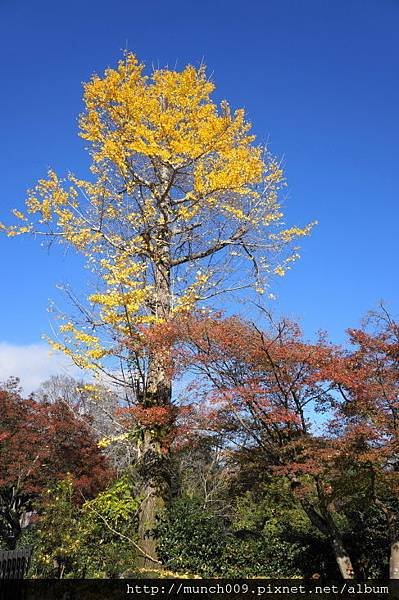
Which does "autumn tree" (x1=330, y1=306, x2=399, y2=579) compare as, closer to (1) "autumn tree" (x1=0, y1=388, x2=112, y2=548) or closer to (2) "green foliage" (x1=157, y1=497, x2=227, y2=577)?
(2) "green foliage" (x1=157, y1=497, x2=227, y2=577)

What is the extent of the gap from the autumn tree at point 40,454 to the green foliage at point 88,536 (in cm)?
375

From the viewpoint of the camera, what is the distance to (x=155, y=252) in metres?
10.5

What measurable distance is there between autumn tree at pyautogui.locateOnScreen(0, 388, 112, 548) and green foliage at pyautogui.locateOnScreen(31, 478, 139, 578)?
375 cm

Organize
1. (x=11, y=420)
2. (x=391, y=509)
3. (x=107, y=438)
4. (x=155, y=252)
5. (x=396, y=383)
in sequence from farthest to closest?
(x=11, y=420) < (x=155, y=252) < (x=107, y=438) < (x=391, y=509) < (x=396, y=383)

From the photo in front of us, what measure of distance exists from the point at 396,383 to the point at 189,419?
3196 mm

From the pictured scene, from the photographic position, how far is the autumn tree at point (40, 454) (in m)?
13.2

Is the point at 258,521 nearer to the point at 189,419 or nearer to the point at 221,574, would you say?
the point at 221,574

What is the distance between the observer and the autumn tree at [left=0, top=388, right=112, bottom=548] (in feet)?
43.4

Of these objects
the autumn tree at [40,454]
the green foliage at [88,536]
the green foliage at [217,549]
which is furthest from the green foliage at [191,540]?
the autumn tree at [40,454]

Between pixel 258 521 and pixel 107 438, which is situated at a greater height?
pixel 107 438

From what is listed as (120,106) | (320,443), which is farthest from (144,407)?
(120,106)

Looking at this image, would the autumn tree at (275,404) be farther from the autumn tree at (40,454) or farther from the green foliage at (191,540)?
the autumn tree at (40,454)

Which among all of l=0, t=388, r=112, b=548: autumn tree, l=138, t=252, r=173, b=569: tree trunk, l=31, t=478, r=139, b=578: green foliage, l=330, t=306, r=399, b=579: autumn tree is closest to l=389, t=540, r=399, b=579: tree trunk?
l=330, t=306, r=399, b=579: autumn tree

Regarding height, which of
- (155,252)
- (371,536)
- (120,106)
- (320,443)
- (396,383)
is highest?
(120,106)
